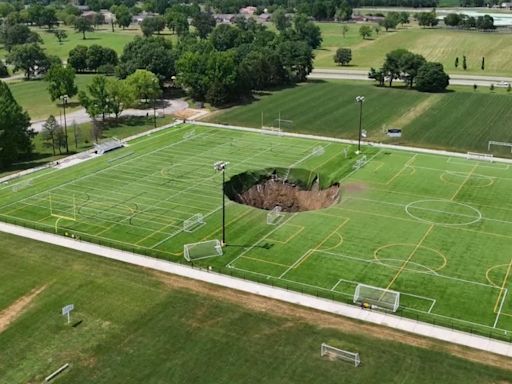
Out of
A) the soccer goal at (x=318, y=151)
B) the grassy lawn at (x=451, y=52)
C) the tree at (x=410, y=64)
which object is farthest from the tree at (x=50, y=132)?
the grassy lawn at (x=451, y=52)

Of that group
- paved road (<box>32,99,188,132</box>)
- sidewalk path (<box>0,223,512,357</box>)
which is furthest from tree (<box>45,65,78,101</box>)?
sidewalk path (<box>0,223,512,357</box>)

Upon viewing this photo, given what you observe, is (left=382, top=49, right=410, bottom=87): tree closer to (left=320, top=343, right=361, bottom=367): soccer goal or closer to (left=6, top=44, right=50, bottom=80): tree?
(left=6, top=44, right=50, bottom=80): tree

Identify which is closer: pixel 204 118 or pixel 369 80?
pixel 204 118

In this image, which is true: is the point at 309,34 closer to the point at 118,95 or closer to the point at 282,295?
the point at 118,95

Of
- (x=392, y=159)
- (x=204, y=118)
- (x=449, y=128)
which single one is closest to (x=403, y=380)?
(x=392, y=159)

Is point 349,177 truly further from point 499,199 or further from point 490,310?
point 490,310
